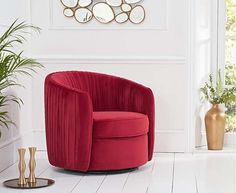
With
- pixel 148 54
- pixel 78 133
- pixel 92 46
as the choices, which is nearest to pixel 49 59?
pixel 92 46

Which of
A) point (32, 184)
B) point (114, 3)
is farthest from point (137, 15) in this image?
point (32, 184)

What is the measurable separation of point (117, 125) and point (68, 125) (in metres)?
0.40

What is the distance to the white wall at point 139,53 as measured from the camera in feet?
18.2

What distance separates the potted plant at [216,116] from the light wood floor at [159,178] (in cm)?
34

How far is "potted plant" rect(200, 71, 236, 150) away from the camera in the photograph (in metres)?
5.63

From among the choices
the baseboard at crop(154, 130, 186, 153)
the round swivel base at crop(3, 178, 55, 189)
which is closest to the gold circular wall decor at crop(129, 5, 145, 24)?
the baseboard at crop(154, 130, 186, 153)

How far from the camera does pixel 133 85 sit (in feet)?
16.5

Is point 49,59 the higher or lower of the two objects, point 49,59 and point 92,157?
the higher

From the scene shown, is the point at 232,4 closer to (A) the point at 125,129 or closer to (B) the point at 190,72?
(B) the point at 190,72

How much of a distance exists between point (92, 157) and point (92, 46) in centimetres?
149

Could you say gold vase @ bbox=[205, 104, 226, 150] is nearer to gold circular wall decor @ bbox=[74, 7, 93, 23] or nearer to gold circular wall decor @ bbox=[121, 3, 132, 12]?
gold circular wall decor @ bbox=[121, 3, 132, 12]

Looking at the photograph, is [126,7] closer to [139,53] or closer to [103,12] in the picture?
[103,12]

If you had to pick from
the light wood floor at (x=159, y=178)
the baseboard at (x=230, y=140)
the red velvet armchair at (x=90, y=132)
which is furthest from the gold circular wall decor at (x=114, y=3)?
the baseboard at (x=230, y=140)

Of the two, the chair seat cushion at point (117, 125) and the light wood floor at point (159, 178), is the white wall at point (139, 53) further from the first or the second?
the chair seat cushion at point (117, 125)
